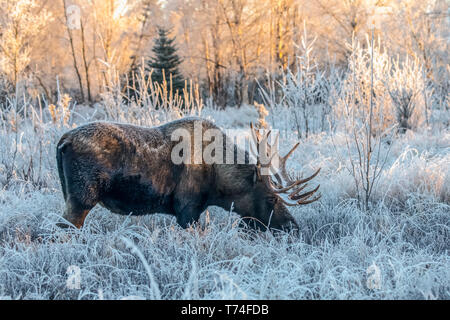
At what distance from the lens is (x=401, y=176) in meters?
4.63

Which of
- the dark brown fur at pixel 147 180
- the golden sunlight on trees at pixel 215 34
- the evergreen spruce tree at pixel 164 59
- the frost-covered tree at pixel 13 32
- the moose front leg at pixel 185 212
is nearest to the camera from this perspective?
the dark brown fur at pixel 147 180

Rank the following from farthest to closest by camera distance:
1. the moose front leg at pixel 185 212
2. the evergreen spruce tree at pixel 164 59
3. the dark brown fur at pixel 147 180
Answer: the evergreen spruce tree at pixel 164 59 → the moose front leg at pixel 185 212 → the dark brown fur at pixel 147 180

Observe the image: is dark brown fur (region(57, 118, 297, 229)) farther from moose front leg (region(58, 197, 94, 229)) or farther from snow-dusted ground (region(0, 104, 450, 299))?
snow-dusted ground (region(0, 104, 450, 299))

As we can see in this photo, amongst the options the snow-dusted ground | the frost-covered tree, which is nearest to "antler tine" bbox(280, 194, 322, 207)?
the snow-dusted ground

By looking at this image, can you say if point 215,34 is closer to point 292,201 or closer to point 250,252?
point 292,201

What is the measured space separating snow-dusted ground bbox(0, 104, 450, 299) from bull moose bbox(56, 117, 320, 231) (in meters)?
0.19

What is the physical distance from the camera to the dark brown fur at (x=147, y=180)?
3.02m

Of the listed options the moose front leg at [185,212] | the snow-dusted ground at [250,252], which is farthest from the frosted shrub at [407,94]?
the moose front leg at [185,212]

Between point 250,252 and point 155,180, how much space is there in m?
1.03

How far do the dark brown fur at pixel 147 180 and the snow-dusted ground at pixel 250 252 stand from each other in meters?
0.19

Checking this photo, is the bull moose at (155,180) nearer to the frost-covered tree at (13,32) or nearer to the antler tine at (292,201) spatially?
the antler tine at (292,201)

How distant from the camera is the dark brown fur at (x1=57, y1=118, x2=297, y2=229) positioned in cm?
302
